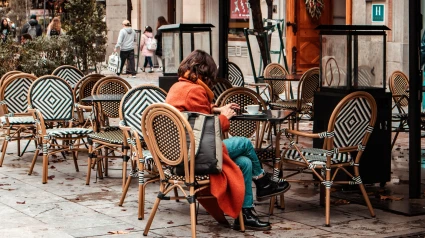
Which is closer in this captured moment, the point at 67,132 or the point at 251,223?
the point at 251,223

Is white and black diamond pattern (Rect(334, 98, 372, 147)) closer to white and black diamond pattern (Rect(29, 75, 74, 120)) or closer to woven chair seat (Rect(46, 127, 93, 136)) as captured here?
woven chair seat (Rect(46, 127, 93, 136))

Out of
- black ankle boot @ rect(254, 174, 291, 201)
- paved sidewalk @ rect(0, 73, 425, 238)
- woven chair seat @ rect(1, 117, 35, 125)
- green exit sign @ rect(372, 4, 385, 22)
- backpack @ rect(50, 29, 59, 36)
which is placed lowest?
paved sidewalk @ rect(0, 73, 425, 238)

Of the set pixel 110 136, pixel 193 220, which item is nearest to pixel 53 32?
pixel 110 136

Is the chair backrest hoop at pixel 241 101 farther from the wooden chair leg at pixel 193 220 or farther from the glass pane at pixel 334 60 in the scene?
the wooden chair leg at pixel 193 220

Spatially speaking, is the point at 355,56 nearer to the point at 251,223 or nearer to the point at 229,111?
the point at 229,111

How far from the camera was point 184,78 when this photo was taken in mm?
7371

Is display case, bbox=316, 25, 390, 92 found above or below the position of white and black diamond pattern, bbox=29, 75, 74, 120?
above

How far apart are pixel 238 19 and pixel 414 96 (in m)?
18.7

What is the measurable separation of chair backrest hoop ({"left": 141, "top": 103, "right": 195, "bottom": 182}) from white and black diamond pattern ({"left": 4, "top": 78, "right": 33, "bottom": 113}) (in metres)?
4.40

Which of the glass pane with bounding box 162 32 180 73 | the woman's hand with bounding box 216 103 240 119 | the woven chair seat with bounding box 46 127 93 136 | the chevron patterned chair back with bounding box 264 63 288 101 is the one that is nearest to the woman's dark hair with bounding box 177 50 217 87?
the woman's hand with bounding box 216 103 240 119

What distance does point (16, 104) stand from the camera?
441 inches

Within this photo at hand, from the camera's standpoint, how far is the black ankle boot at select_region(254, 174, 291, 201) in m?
7.56

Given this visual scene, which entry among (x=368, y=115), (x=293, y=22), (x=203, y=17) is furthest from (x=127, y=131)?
(x=203, y=17)

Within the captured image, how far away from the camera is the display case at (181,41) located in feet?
37.1
